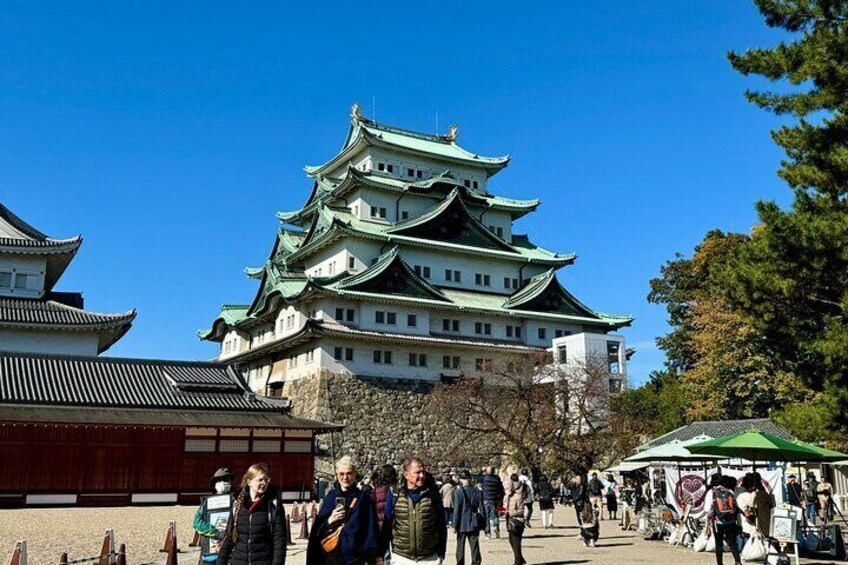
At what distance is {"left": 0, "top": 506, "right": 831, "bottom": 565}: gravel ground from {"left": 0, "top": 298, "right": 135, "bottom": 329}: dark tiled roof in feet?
43.2

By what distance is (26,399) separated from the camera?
1132 inches

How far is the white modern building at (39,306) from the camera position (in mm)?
36875

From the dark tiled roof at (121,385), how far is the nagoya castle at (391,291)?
26.8 feet

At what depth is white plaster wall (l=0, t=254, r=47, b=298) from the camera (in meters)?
38.9

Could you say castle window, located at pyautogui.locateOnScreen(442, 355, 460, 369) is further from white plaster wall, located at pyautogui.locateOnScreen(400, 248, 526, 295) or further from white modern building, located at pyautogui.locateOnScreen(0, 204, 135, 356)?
white modern building, located at pyautogui.locateOnScreen(0, 204, 135, 356)

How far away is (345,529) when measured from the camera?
6.84m

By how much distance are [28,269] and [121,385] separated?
38.5 feet

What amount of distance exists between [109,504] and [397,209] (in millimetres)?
29182

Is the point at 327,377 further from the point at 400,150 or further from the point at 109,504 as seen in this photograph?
the point at 400,150

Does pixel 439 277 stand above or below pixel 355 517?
above

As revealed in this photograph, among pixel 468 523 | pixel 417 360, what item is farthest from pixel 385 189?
pixel 468 523

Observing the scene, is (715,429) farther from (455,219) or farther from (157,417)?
(157,417)

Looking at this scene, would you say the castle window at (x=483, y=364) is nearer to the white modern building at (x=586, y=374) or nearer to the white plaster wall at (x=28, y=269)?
the white modern building at (x=586, y=374)

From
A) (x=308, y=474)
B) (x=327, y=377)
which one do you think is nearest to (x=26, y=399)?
(x=308, y=474)
